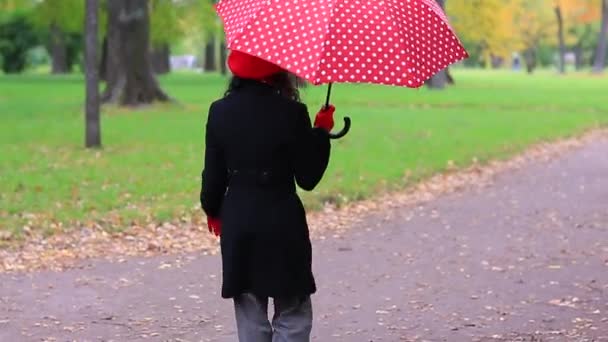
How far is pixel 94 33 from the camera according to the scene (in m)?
14.3

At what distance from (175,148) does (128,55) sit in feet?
29.0

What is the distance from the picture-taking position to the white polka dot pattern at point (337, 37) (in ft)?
12.3

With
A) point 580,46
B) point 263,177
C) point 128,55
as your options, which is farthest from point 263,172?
point 580,46

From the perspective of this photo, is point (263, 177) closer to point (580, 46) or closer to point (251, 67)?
point (251, 67)

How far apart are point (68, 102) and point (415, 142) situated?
12.7 meters

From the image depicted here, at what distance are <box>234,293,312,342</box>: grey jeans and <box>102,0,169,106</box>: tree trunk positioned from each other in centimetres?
1993

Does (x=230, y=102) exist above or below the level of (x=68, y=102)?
above

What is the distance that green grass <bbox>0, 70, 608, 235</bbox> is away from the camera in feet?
33.8

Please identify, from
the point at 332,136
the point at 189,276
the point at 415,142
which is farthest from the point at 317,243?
the point at 415,142

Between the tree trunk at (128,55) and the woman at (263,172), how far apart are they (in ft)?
65.7

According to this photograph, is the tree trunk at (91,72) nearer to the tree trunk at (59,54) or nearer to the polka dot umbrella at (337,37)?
the polka dot umbrella at (337,37)

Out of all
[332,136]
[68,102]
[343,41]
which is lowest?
[68,102]

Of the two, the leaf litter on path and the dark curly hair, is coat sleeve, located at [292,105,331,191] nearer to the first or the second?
the dark curly hair

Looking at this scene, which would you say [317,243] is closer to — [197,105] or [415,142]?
[415,142]
